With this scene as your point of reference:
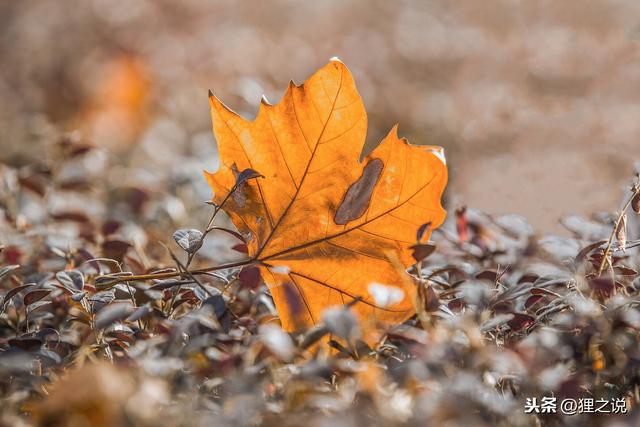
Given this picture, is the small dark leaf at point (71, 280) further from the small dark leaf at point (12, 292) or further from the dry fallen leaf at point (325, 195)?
the dry fallen leaf at point (325, 195)

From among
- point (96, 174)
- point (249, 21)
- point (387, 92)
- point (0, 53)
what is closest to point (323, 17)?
point (249, 21)

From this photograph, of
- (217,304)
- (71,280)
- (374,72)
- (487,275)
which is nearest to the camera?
(217,304)

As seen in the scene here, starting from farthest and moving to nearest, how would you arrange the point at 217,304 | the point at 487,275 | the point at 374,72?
the point at 374,72 → the point at 487,275 → the point at 217,304

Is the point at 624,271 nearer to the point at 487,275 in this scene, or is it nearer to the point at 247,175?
the point at 487,275

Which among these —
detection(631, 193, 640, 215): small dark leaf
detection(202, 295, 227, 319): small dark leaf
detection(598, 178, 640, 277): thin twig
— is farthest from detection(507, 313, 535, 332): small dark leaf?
detection(202, 295, 227, 319): small dark leaf

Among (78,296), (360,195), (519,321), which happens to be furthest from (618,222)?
(78,296)

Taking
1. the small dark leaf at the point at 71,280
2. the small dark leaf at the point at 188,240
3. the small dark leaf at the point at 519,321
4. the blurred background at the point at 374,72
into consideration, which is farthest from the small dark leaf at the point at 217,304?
the blurred background at the point at 374,72
